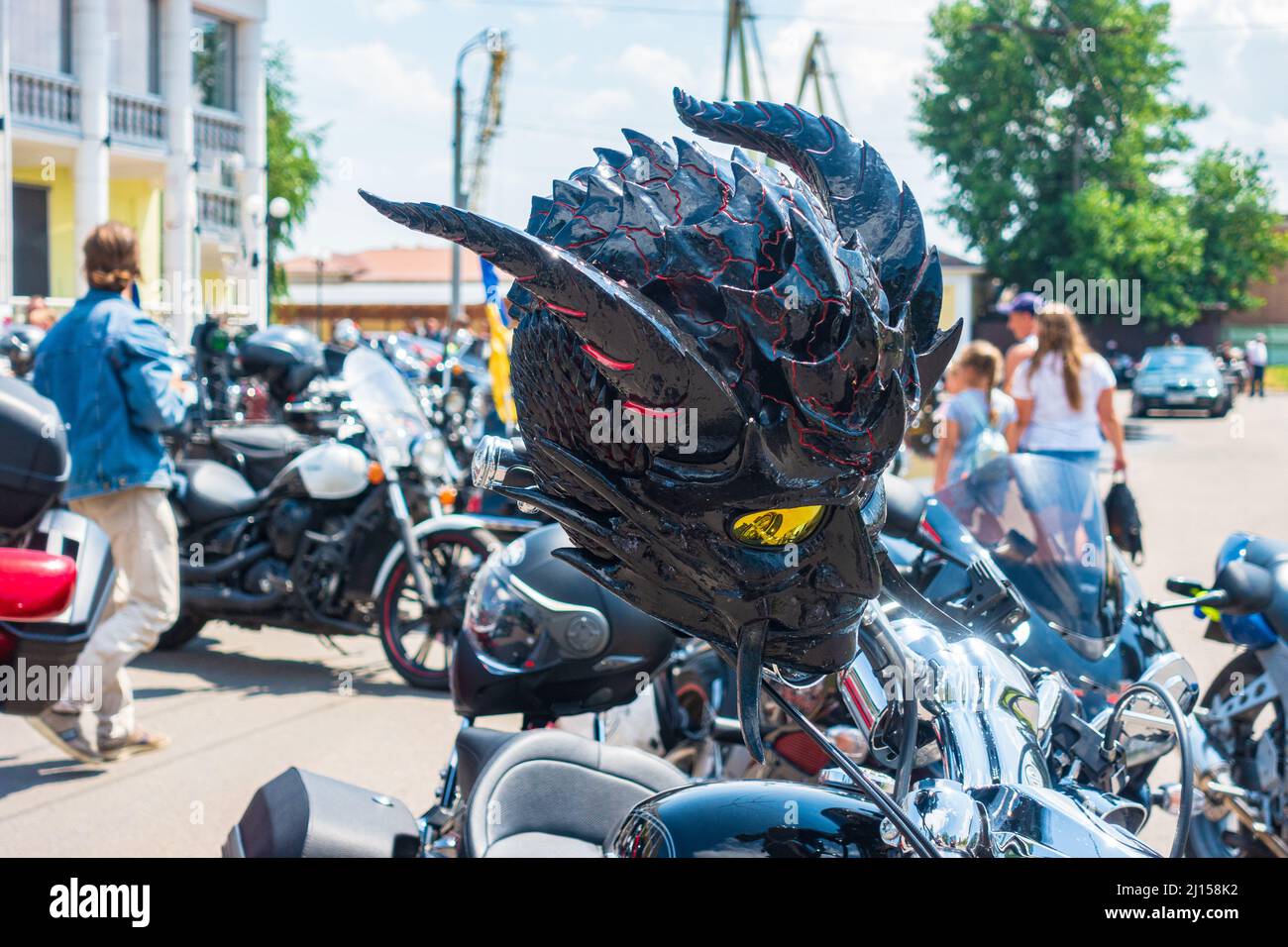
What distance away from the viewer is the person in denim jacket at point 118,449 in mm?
5094

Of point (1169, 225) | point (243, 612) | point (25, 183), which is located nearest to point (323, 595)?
point (243, 612)

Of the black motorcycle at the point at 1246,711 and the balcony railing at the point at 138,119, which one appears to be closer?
the black motorcycle at the point at 1246,711

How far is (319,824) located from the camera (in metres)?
1.70

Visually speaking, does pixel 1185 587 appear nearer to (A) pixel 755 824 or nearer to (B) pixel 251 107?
(A) pixel 755 824

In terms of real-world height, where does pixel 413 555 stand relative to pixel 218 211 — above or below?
below

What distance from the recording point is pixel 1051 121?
124 ft

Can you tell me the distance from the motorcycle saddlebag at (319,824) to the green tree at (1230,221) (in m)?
43.6

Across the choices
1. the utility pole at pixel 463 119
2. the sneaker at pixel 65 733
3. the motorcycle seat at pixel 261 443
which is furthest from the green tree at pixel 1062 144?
the sneaker at pixel 65 733

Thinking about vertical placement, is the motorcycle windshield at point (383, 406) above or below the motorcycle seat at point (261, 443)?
above

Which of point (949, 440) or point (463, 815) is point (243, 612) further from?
point (463, 815)

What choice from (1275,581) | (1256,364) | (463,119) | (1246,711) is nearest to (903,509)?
(1275,581)

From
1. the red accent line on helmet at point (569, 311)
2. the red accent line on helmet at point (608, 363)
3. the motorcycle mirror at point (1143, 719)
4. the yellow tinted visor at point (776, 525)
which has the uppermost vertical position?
the red accent line on helmet at point (569, 311)

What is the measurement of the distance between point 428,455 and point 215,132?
2098 cm

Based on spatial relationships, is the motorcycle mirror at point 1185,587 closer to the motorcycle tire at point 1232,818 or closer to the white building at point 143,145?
the motorcycle tire at point 1232,818
